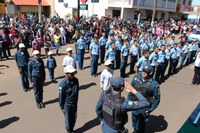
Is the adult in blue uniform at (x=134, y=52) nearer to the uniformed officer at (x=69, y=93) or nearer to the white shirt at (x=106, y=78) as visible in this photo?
the white shirt at (x=106, y=78)

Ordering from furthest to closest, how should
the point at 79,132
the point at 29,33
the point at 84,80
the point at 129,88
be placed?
the point at 29,33
the point at 84,80
the point at 79,132
the point at 129,88

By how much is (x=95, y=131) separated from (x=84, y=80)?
411 cm

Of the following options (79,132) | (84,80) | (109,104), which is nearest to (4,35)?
(84,80)

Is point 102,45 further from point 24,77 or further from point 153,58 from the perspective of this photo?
point 24,77

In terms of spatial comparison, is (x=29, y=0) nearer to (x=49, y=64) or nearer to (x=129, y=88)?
→ (x=49, y=64)

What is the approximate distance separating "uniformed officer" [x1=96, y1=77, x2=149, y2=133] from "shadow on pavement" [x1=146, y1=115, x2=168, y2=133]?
8.78 ft

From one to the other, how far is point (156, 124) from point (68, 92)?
2.93 meters

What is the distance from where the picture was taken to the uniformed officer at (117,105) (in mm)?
3354

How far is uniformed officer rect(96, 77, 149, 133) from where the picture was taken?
3.35 meters

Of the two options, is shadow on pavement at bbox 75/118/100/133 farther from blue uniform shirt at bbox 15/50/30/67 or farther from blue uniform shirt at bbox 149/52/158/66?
blue uniform shirt at bbox 149/52/158/66

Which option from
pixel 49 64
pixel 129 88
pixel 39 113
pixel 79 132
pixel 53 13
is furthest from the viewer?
pixel 53 13

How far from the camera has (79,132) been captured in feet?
18.8

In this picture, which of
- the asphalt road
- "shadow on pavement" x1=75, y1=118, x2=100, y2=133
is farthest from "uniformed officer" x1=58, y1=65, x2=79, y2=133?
the asphalt road

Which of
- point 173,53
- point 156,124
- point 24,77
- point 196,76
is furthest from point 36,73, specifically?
point 196,76
